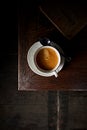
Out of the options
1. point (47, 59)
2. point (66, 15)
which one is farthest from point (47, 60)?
point (66, 15)

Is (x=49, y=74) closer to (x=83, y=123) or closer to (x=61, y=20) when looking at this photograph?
(x=61, y=20)

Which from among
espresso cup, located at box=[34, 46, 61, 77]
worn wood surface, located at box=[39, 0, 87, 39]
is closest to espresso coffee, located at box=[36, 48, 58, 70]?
espresso cup, located at box=[34, 46, 61, 77]

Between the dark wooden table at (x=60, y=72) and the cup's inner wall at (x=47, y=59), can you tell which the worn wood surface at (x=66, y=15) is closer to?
the dark wooden table at (x=60, y=72)

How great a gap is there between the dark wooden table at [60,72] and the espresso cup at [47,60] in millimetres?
67

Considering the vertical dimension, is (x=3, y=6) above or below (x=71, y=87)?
above

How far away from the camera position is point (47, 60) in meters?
1.46

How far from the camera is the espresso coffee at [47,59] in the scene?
1431 mm

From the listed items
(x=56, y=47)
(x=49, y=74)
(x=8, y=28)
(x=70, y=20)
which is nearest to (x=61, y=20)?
(x=70, y=20)

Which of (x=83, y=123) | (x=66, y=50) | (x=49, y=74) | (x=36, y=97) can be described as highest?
(x=66, y=50)

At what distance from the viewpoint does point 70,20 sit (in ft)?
4.92

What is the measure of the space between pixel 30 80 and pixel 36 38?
0.75 feet

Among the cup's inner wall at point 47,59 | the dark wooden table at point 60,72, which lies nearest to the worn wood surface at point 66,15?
the dark wooden table at point 60,72

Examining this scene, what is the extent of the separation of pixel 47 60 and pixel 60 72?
0.32 ft

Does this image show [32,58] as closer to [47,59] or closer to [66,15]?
[47,59]
